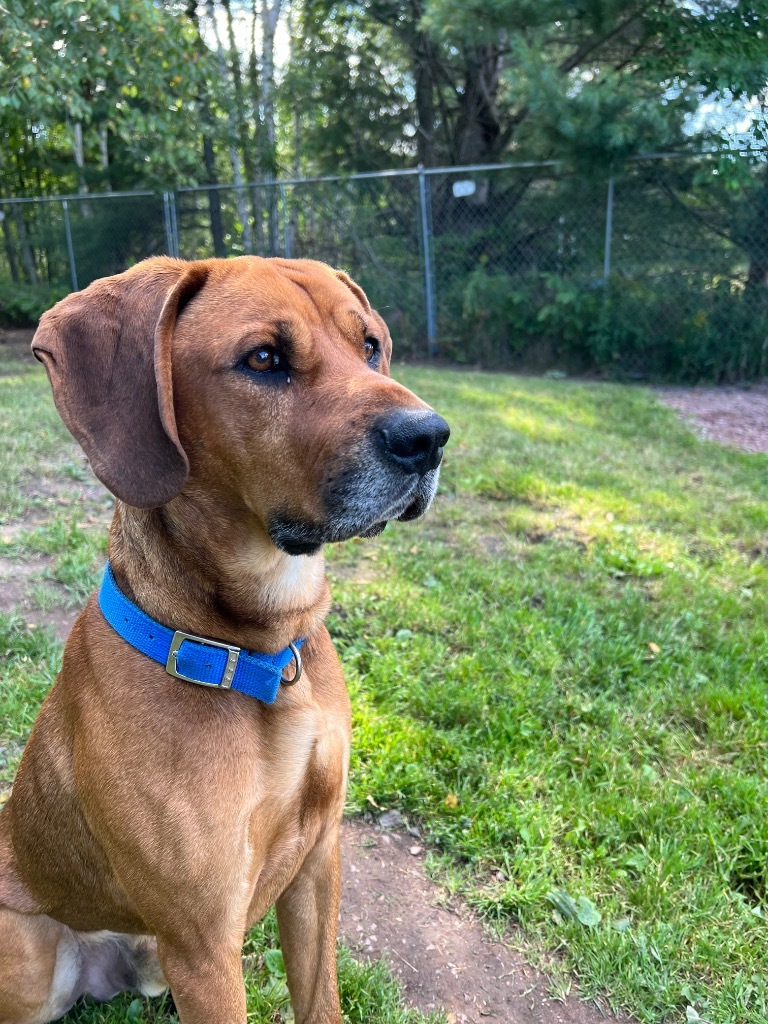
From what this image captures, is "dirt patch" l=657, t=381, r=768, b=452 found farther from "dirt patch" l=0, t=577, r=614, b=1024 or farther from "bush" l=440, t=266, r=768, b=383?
"dirt patch" l=0, t=577, r=614, b=1024

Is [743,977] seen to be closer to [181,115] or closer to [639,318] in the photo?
[639,318]

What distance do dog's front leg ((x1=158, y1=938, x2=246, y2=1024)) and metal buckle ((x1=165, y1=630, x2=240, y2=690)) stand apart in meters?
0.55

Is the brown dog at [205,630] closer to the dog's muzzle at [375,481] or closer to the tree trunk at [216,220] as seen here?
the dog's muzzle at [375,481]

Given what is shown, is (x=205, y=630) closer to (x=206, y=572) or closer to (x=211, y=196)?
(x=206, y=572)

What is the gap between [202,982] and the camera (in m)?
1.65

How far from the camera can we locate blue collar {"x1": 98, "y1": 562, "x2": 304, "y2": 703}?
1716mm

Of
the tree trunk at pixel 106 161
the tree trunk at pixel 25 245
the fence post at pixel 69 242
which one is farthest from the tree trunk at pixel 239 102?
the tree trunk at pixel 25 245

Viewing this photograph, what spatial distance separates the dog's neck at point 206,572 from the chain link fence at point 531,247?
376 inches

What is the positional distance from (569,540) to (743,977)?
3041 millimetres

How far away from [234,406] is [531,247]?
11.2m

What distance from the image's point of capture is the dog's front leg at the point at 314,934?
199cm

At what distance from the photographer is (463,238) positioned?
41.0ft

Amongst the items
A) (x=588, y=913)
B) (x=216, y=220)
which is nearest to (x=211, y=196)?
(x=216, y=220)

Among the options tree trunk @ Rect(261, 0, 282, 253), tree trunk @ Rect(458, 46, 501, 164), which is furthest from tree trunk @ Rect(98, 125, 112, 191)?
tree trunk @ Rect(458, 46, 501, 164)
